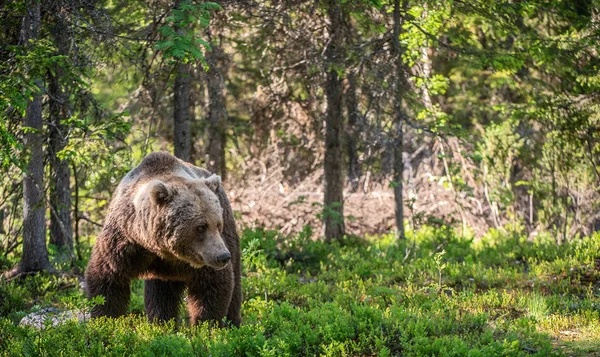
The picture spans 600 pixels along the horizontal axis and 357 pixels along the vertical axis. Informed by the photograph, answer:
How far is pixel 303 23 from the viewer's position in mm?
12680

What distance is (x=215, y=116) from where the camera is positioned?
13852 millimetres

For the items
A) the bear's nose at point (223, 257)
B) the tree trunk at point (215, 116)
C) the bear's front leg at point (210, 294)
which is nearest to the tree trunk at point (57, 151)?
the tree trunk at point (215, 116)

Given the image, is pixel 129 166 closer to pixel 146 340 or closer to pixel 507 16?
pixel 146 340

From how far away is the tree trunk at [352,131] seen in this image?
12336mm

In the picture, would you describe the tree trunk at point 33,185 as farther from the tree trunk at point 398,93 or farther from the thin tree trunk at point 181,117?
the tree trunk at point 398,93

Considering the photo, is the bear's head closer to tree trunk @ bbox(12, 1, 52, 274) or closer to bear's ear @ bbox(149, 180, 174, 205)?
bear's ear @ bbox(149, 180, 174, 205)

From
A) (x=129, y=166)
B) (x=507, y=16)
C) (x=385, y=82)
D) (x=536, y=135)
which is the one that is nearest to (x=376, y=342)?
(x=129, y=166)

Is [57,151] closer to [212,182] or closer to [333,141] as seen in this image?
[212,182]

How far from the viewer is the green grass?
567cm

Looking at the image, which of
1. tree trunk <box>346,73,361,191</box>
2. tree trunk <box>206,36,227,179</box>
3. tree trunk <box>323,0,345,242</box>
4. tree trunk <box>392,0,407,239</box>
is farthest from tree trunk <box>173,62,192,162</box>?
tree trunk <box>392,0,407,239</box>

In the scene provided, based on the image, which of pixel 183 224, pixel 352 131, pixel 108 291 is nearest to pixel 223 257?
pixel 183 224

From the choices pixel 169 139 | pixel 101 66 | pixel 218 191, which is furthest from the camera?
pixel 169 139

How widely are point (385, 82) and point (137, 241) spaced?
20.5 ft

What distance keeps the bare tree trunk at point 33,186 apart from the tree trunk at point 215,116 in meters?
3.11
